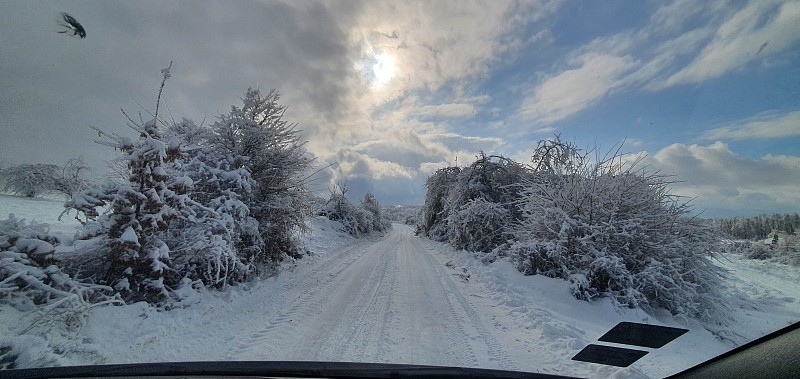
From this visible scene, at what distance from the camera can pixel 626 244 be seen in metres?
8.22

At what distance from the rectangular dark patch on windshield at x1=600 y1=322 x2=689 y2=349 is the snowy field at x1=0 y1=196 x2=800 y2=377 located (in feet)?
2.91

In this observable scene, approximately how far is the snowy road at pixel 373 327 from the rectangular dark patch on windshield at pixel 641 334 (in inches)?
62.7

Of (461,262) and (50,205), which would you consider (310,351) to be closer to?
(50,205)

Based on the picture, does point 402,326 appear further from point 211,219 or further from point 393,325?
point 211,219

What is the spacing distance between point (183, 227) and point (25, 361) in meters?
3.82

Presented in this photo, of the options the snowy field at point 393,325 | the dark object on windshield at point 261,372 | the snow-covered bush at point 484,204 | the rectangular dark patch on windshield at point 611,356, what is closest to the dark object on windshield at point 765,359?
the snowy field at point 393,325

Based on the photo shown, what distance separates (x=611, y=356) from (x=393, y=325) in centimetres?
335

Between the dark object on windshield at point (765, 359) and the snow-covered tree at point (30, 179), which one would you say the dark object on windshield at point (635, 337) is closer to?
the dark object on windshield at point (765, 359)

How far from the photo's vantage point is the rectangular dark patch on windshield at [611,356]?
3236 millimetres

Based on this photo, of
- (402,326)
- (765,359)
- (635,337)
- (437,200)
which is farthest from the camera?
(437,200)

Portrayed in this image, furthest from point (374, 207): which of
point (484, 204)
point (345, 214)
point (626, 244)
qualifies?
point (626, 244)

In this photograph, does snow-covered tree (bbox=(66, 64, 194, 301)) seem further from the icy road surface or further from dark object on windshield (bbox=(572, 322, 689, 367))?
dark object on windshield (bbox=(572, 322, 689, 367))

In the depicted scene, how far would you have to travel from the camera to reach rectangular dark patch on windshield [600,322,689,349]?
3.12 meters

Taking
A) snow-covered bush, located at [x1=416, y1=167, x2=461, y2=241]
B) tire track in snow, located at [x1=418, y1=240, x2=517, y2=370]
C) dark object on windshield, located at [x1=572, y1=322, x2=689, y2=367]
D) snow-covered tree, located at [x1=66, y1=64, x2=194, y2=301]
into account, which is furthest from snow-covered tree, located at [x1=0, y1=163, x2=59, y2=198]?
snow-covered bush, located at [x1=416, y1=167, x2=461, y2=241]
